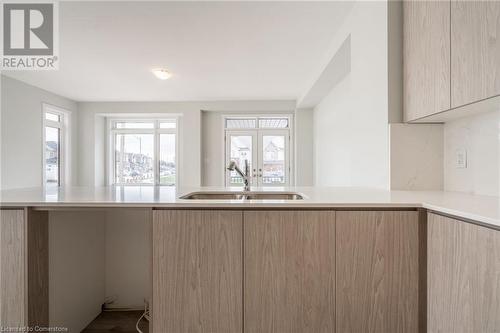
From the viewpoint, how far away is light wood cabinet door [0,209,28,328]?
52.7 inches

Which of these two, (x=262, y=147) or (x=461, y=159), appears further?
(x=262, y=147)

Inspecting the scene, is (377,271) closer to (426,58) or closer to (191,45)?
(426,58)

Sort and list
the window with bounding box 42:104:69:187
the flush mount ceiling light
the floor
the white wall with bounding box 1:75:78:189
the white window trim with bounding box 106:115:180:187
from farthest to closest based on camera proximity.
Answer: the white window trim with bounding box 106:115:180:187 < the window with bounding box 42:104:69:187 < the white wall with bounding box 1:75:78:189 < the flush mount ceiling light < the floor

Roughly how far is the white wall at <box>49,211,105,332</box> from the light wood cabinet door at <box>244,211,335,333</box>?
1183 mm

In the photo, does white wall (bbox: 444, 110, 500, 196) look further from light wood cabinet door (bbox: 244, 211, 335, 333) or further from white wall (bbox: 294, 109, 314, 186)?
white wall (bbox: 294, 109, 314, 186)

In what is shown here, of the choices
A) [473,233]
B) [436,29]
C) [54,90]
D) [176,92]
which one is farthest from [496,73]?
[54,90]

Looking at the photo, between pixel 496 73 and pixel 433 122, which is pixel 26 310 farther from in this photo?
pixel 433 122

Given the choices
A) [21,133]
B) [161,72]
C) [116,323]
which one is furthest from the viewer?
[21,133]

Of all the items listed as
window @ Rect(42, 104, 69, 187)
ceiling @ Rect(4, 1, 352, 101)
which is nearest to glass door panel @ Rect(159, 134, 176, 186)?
ceiling @ Rect(4, 1, 352, 101)

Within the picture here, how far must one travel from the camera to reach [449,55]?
1.34 m

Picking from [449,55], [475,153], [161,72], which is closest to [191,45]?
[161,72]

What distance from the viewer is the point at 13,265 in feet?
4.41

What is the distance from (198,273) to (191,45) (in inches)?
113

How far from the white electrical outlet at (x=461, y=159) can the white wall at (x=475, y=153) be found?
0.05 feet
